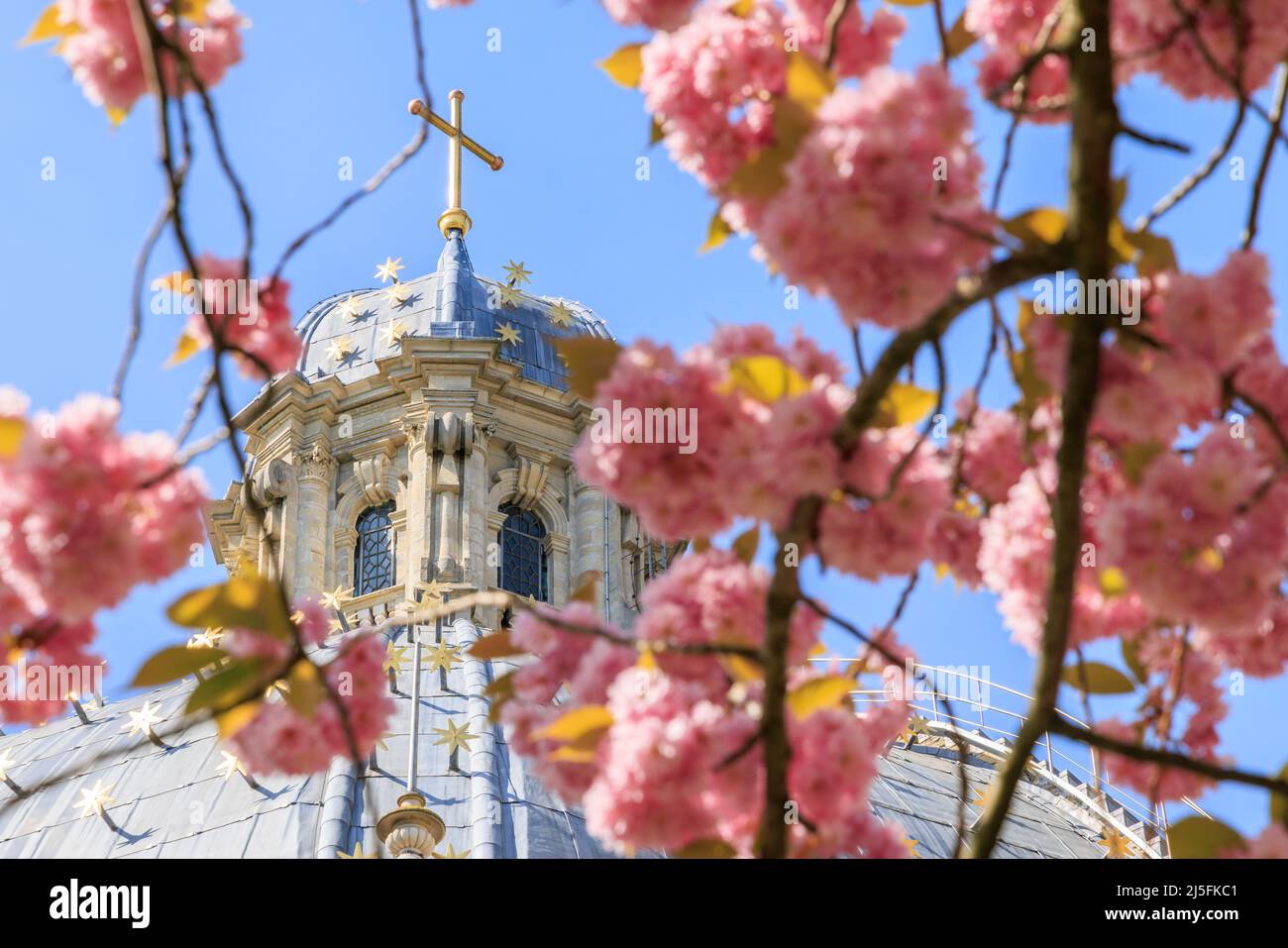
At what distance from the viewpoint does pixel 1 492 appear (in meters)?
5.22

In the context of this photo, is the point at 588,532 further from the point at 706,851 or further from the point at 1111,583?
the point at 706,851

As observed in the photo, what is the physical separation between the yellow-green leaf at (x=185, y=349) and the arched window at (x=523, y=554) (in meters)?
27.5

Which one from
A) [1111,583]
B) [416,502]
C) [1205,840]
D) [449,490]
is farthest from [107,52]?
[449,490]

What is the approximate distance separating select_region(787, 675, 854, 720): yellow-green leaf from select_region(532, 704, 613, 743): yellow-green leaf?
0.45 m

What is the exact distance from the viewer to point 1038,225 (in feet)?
16.8

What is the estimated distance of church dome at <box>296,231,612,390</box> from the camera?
37031mm

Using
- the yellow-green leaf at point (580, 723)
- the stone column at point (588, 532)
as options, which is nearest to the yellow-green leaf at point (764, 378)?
the yellow-green leaf at point (580, 723)

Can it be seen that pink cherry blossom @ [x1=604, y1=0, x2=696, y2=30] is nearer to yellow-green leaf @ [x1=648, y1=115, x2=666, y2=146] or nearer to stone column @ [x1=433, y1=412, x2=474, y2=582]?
yellow-green leaf @ [x1=648, y1=115, x2=666, y2=146]

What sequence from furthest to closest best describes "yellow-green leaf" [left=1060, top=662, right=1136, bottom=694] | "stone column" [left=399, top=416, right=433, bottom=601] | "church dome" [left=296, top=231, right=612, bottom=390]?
"church dome" [left=296, top=231, right=612, bottom=390], "stone column" [left=399, top=416, right=433, bottom=601], "yellow-green leaf" [left=1060, top=662, right=1136, bottom=694]

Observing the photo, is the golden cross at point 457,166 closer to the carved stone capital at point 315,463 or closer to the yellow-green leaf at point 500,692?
the carved stone capital at point 315,463

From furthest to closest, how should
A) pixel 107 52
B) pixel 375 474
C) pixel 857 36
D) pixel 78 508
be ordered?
pixel 375 474 < pixel 857 36 < pixel 107 52 < pixel 78 508

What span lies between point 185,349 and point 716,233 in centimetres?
159

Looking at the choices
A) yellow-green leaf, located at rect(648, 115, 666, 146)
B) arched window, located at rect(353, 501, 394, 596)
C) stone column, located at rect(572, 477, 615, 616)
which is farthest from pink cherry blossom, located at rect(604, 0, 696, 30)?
arched window, located at rect(353, 501, 394, 596)
